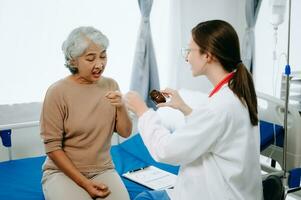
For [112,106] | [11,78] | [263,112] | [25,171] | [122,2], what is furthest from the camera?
[122,2]

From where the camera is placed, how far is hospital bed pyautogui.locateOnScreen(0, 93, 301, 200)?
2059 mm

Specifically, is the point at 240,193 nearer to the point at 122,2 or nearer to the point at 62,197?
the point at 62,197

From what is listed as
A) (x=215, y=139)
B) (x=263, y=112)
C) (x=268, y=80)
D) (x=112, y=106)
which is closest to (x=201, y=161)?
(x=215, y=139)

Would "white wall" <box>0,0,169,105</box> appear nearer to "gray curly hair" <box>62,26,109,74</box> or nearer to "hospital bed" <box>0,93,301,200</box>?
"hospital bed" <box>0,93,301,200</box>

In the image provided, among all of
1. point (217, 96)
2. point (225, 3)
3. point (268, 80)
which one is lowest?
point (268, 80)

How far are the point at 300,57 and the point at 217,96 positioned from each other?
2241 millimetres

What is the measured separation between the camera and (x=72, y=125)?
182 cm

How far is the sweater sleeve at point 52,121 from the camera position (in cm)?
177

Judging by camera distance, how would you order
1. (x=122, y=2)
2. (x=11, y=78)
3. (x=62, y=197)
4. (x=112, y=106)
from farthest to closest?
(x=122, y=2), (x=11, y=78), (x=112, y=106), (x=62, y=197)

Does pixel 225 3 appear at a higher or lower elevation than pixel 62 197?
higher

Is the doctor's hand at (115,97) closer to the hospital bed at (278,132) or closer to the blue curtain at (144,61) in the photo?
the hospital bed at (278,132)

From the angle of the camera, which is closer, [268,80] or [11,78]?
[11,78]

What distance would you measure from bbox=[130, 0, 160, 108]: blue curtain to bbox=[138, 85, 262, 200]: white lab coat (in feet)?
6.08

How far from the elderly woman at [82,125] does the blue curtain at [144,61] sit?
128cm
